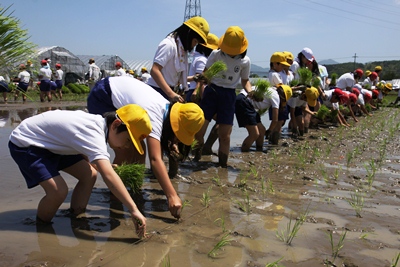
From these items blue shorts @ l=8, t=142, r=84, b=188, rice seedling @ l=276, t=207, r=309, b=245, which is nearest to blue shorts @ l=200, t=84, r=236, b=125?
rice seedling @ l=276, t=207, r=309, b=245

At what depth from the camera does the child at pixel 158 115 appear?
10.0 feet

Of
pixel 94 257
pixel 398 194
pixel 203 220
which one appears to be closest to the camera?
pixel 94 257

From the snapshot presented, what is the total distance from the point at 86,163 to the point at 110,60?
3231 cm

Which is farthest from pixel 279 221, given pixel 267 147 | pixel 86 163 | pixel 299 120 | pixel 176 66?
pixel 299 120

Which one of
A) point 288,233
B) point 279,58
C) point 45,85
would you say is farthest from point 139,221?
point 45,85

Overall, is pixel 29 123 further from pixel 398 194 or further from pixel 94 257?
pixel 398 194

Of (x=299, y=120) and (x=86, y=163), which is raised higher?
(x=86, y=163)

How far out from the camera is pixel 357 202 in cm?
376

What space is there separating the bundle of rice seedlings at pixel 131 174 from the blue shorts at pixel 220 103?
1.88m

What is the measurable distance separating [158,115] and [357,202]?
6.06 ft

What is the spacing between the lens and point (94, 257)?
2475 millimetres

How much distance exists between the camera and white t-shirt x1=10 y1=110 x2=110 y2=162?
2.74 m

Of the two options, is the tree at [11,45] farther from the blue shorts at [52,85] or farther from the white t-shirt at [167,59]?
the blue shorts at [52,85]

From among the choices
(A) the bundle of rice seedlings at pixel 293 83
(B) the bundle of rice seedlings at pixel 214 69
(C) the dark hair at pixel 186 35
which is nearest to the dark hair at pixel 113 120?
(C) the dark hair at pixel 186 35
